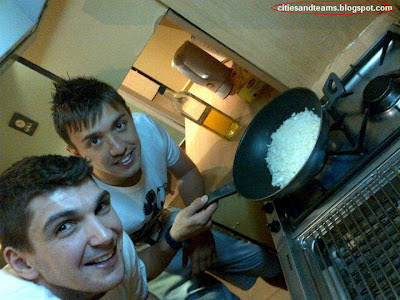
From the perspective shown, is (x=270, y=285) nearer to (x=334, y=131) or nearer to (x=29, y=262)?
(x=334, y=131)

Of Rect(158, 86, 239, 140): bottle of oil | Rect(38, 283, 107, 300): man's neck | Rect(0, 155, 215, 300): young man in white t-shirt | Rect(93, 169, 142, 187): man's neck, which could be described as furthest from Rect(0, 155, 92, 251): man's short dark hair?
Rect(158, 86, 239, 140): bottle of oil

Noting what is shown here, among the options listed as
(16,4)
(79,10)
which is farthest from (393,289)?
(16,4)

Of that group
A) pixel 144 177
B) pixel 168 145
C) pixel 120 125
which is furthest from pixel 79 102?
pixel 168 145

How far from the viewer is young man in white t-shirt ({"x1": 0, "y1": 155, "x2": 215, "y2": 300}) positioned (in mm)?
728

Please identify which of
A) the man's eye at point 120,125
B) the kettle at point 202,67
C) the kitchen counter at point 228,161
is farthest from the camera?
the kettle at point 202,67

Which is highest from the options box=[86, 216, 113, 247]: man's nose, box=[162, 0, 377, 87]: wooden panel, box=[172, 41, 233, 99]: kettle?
box=[162, 0, 377, 87]: wooden panel

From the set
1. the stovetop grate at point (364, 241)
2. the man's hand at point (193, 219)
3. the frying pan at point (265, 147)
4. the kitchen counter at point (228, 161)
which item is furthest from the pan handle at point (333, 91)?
the kitchen counter at point (228, 161)

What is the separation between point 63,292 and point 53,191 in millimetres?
217

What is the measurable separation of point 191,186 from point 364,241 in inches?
31.9

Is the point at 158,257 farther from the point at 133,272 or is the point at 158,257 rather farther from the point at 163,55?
the point at 163,55

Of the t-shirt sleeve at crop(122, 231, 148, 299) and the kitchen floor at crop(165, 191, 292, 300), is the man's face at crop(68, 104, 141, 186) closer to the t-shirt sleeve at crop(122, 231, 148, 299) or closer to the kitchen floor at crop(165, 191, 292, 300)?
the t-shirt sleeve at crop(122, 231, 148, 299)

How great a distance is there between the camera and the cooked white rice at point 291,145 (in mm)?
927

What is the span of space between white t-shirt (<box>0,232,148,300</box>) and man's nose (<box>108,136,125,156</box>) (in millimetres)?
231

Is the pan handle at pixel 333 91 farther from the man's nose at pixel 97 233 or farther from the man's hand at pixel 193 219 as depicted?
the man's nose at pixel 97 233
